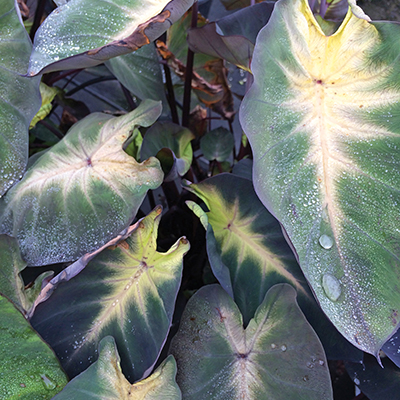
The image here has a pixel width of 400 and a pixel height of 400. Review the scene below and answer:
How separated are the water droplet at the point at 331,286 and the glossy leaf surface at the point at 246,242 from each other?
0.21 m

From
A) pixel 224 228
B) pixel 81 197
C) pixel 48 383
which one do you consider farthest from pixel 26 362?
pixel 224 228

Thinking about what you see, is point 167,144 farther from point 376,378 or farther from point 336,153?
point 376,378

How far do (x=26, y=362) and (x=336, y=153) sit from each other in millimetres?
596

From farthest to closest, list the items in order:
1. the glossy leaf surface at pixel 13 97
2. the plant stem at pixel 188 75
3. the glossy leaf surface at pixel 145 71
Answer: the glossy leaf surface at pixel 145 71
the plant stem at pixel 188 75
the glossy leaf surface at pixel 13 97

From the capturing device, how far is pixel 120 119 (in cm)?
78

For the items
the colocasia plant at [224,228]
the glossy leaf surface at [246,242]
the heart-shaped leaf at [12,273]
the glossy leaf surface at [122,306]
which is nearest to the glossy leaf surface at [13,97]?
the colocasia plant at [224,228]

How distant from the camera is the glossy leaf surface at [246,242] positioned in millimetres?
722

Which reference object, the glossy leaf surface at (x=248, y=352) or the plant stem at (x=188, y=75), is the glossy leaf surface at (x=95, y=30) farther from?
the glossy leaf surface at (x=248, y=352)

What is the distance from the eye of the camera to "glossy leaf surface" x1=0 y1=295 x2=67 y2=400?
1.85 feet

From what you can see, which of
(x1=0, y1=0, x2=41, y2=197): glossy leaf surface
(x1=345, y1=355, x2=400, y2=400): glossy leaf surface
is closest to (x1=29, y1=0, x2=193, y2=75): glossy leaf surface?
(x1=0, y1=0, x2=41, y2=197): glossy leaf surface

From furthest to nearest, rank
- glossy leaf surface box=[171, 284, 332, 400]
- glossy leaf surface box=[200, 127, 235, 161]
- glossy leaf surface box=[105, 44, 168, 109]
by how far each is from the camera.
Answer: glossy leaf surface box=[200, 127, 235, 161]
glossy leaf surface box=[105, 44, 168, 109]
glossy leaf surface box=[171, 284, 332, 400]

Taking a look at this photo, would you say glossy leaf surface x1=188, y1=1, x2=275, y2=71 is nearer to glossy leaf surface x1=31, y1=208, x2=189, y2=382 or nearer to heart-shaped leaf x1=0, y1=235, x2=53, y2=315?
glossy leaf surface x1=31, y1=208, x2=189, y2=382

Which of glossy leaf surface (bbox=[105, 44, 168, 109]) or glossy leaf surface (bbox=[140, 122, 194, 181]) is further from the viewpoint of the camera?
glossy leaf surface (bbox=[105, 44, 168, 109])

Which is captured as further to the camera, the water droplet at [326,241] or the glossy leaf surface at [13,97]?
the glossy leaf surface at [13,97]
